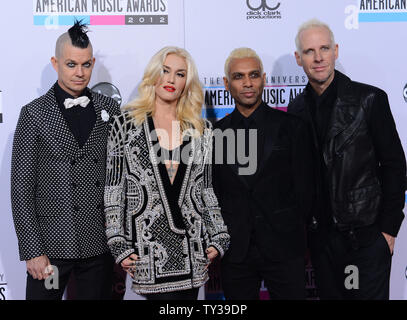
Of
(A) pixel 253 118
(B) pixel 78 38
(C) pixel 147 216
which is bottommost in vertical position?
(C) pixel 147 216

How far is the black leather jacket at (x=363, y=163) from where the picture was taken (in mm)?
2791

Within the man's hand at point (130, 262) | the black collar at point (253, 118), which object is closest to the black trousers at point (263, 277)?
the man's hand at point (130, 262)

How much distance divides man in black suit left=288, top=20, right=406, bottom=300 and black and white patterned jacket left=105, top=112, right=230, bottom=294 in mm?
795

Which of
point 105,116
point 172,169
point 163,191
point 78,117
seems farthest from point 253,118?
point 78,117

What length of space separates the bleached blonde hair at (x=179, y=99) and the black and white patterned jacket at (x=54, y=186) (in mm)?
304

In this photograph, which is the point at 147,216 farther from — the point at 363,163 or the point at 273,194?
the point at 363,163

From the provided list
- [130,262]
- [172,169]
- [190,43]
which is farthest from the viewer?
[190,43]

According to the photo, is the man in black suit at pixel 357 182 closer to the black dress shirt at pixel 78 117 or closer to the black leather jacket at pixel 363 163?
the black leather jacket at pixel 363 163

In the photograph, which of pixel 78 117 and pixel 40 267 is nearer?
pixel 40 267

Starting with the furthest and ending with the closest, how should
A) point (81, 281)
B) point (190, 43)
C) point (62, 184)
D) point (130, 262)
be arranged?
point (190, 43), point (81, 281), point (62, 184), point (130, 262)

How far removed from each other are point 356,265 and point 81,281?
1561 mm

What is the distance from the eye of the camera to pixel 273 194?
275 centimetres

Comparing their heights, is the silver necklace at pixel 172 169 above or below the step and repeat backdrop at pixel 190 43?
below

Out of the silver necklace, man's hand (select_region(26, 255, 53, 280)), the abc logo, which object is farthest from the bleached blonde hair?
the abc logo
